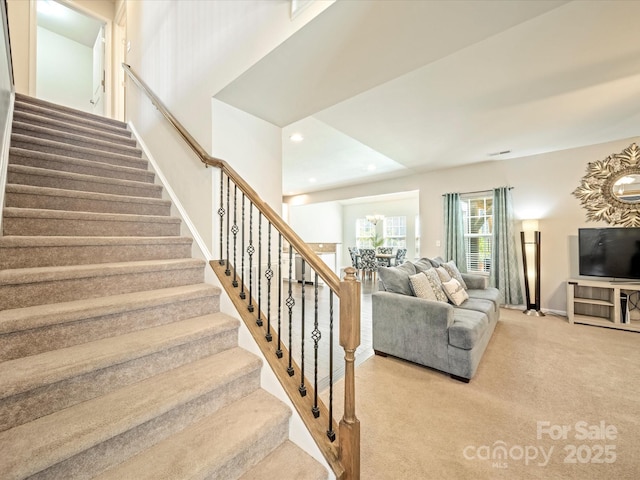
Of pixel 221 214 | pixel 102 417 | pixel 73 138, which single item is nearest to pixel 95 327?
pixel 102 417

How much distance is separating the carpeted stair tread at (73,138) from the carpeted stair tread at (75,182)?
27.5 inches

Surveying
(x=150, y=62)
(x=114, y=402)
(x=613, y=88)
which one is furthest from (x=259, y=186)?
(x=613, y=88)

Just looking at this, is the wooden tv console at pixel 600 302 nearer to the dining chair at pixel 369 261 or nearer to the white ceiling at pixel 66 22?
the dining chair at pixel 369 261

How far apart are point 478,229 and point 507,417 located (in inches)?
160

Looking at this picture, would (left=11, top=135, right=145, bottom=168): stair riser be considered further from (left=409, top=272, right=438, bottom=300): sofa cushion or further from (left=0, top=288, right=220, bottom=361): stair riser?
(left=409, top=272, right=438, bottom=300): sofa cushion

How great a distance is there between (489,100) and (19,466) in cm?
399

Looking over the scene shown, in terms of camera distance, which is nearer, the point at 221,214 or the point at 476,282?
the point at 221,214

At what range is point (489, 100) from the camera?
9.12 ft

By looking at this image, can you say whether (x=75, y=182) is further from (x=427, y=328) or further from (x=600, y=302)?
(x=600, y=302)

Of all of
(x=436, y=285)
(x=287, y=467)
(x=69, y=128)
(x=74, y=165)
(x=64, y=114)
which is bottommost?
(x=287, y=467)

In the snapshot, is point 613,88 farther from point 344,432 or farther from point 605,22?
point 344,432

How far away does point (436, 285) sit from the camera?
3.08 metres

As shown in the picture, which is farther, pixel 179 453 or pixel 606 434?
pixel 606 434

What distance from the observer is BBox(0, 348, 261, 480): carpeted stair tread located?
87 cm
